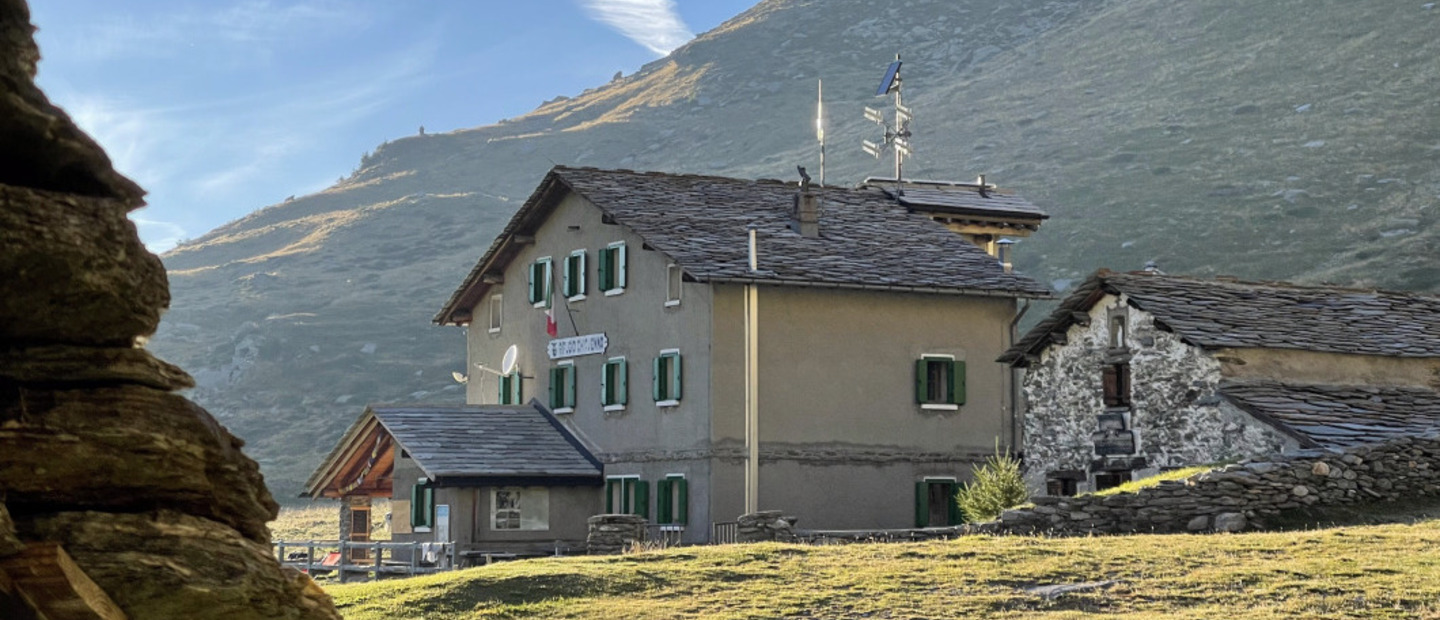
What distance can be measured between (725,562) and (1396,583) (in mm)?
9052

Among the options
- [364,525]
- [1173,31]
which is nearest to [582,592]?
[364,525]

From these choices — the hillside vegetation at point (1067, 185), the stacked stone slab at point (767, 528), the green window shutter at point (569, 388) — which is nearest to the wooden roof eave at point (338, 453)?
the green window shutter at point (569, 388)

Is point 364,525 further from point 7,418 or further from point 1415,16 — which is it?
point 1415,16

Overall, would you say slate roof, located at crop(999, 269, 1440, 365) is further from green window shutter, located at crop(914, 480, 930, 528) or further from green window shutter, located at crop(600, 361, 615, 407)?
green window shutter, located at crop(600, 361, 615, 407)

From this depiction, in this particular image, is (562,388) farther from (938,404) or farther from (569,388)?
(938,404)

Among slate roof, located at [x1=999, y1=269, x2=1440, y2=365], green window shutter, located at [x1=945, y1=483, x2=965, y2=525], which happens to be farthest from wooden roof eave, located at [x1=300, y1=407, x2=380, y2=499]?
slate roof, located at [x1=999, y1=269, x2=1440, y2=365]

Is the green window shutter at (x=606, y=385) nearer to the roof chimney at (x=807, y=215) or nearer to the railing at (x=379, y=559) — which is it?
the roof chimney at (x=807, y=215)

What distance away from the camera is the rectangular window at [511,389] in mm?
48656

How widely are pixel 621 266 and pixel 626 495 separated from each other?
5.38m

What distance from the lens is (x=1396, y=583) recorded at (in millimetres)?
21406

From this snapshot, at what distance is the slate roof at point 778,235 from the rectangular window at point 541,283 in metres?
1.06

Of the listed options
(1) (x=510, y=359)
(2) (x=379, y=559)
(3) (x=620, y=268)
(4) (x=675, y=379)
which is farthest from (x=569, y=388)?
(2) (x=379, y=559)

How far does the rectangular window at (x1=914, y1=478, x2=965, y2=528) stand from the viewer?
42.8 meters

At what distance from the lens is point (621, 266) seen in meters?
44.1
